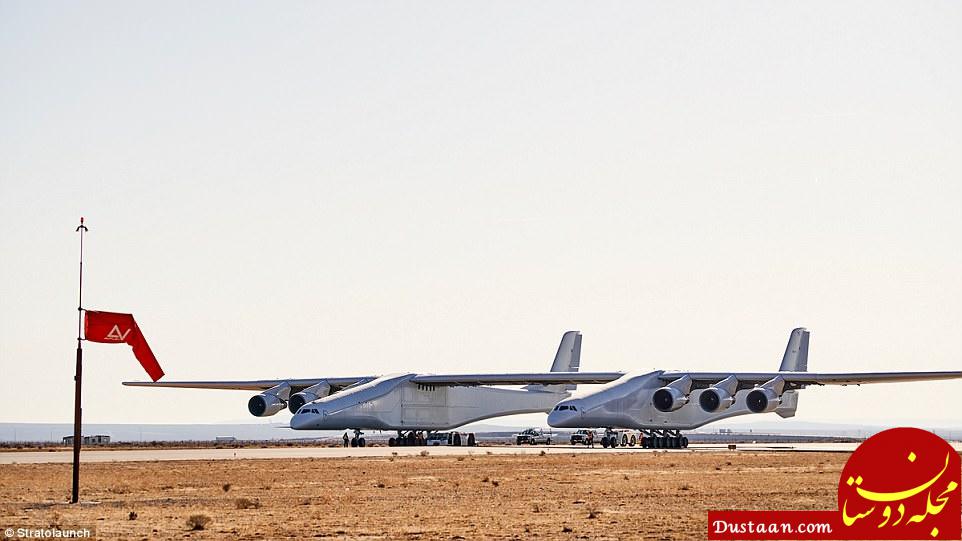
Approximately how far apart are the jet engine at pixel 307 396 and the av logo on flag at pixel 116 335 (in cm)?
4851

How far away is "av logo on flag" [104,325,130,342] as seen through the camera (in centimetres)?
2573

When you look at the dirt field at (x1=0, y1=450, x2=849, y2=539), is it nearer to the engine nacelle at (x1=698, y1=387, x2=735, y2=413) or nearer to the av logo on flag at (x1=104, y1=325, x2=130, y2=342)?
the av logo on flag at (x1=104, y1=325, x2=130, y2=342)

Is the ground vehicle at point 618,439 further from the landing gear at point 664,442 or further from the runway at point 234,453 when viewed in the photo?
the runway at point 234,453

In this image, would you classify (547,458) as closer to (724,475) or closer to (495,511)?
(724,475)

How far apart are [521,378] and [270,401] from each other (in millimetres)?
14214

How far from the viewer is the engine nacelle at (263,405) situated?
242 ft

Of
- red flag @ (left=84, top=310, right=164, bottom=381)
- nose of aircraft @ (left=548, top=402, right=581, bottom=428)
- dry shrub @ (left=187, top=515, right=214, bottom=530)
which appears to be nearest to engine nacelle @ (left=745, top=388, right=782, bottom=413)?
nose of aircraft @ (left=548, top=402, right=581, bottom=428)

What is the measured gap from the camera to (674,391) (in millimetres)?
66938

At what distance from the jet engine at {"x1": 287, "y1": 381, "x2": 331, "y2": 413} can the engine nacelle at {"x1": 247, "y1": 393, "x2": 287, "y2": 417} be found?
2.96ft

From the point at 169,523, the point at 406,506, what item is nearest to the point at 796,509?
the point at 406,506

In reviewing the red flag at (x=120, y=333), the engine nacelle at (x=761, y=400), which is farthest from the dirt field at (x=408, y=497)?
the engine nacelle at (x=761, y=400)

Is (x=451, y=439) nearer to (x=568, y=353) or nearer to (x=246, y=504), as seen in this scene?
(x=568, y=353)

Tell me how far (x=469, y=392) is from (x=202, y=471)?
43948mm

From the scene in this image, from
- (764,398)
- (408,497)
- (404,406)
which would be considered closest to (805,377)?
(764,398)
